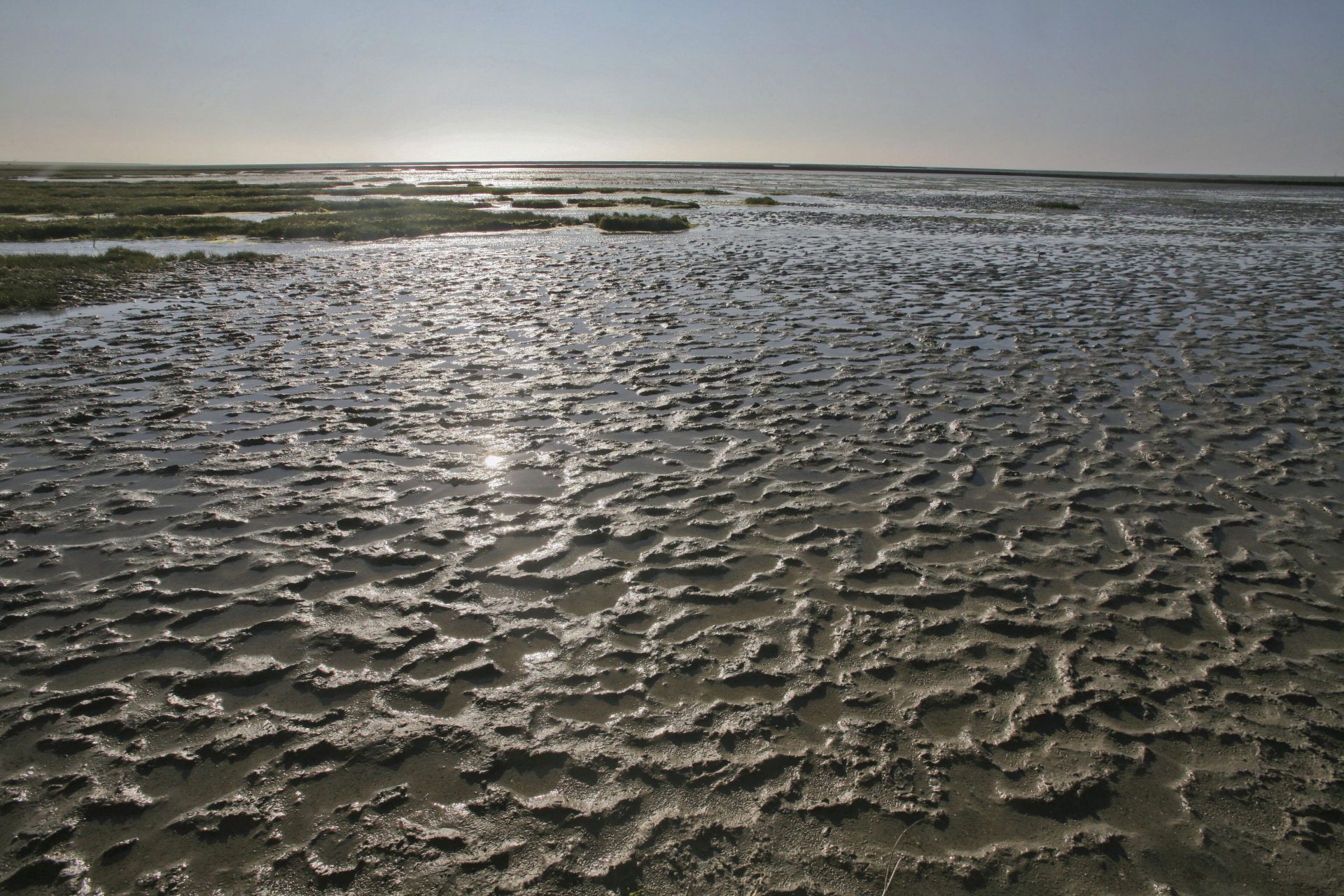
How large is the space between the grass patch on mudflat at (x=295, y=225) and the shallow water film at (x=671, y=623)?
25.2 m

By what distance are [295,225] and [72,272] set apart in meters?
16.0

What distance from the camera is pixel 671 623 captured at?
6156mm

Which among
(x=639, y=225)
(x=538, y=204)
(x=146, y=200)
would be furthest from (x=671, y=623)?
(x=146, y=200)

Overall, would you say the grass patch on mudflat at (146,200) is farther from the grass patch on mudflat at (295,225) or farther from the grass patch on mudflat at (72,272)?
the grass patch on mudflat at (72,272)

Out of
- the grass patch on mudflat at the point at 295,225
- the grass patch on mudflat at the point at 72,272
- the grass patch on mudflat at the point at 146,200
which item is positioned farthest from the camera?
the grass patch on mudflat at the point at 146,200

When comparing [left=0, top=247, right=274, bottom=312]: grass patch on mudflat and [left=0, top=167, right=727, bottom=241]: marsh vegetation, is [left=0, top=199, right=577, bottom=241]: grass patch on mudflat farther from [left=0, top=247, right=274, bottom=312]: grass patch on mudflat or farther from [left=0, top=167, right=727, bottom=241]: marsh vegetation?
[left=0, top=247, right=274, bottom=312]: grass patch on mudflat

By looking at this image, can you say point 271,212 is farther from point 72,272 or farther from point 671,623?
point 671,623

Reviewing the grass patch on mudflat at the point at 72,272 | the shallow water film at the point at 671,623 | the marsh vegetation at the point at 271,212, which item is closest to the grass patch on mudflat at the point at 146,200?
the marsh vegetation at the point at 271,212

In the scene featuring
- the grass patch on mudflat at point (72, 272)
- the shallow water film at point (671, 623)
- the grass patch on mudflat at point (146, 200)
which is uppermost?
the grass patch on mudflat at point (146, 200)

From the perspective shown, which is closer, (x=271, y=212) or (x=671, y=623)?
(x=671, y=623)

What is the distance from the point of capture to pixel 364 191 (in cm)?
7288

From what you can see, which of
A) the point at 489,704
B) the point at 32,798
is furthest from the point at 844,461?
the point at 32,798

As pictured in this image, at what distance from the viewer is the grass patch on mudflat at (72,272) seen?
19203mm

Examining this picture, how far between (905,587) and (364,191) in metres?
79.2
